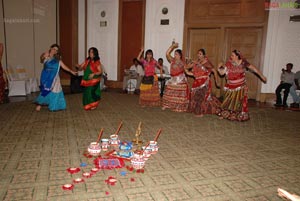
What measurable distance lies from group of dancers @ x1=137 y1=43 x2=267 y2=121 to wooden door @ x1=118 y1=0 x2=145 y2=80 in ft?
11.7

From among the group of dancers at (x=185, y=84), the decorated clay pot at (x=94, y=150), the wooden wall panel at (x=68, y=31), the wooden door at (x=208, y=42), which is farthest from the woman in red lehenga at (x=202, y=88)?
the wooden wall panel at (x=68, y=31)

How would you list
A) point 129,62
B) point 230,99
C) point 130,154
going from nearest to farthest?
point 130,154 → point 230,99 → point 129,62

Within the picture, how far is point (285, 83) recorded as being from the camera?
7.11 m

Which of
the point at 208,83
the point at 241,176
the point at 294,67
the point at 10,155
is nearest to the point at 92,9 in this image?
the point at 208,83

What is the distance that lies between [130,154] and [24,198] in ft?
3.79

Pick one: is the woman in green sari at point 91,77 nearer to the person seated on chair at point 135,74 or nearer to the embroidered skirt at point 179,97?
the embroidered skirt at point 179,97

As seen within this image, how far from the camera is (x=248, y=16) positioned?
763 cm

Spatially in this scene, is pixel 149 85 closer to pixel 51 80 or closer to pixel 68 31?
pixel 51 80

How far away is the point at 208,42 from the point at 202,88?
3462 mm

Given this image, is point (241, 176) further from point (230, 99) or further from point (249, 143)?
point (230, 99)

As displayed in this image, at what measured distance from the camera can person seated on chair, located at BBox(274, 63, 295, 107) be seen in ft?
23.2

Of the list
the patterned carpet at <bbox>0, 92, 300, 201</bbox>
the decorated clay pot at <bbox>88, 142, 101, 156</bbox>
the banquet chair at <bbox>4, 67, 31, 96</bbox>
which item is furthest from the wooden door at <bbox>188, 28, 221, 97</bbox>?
the decorated clay pot at <bbox>88, 142, 101, 156</bbox>

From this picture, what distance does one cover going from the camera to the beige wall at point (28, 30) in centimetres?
746

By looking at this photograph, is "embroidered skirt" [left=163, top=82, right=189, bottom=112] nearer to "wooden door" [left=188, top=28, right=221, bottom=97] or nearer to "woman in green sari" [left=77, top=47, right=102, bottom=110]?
"woman in green sari" [left=77, top=47, right=102, bottom=110]
